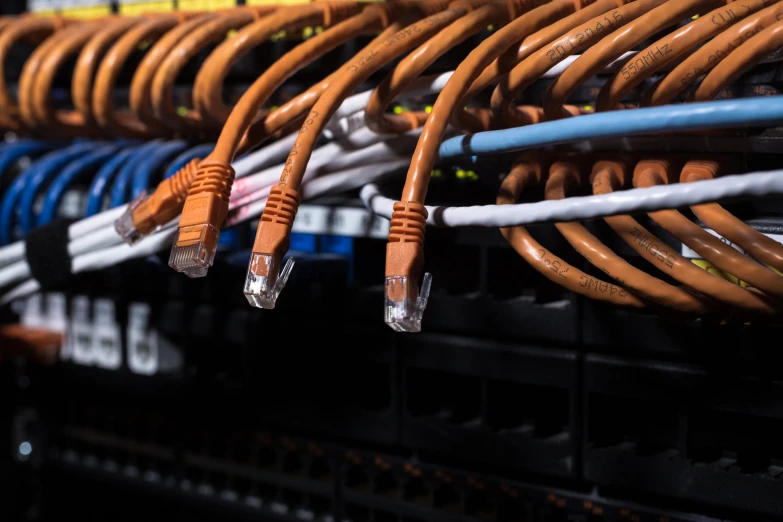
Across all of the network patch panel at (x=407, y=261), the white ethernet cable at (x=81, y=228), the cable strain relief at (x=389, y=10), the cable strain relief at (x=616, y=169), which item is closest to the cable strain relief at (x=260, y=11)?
the network patch panel at (x=407, y=261)

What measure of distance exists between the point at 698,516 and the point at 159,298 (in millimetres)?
557

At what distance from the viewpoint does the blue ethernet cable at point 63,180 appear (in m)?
0.76

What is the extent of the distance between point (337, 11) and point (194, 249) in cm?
27

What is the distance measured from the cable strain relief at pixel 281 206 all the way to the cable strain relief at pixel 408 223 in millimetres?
70

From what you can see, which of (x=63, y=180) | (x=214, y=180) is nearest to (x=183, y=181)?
(x=214, y=180)

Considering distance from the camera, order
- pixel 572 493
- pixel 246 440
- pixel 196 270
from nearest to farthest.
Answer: pixel 196 270, pixel 572 493, pixel 246 440

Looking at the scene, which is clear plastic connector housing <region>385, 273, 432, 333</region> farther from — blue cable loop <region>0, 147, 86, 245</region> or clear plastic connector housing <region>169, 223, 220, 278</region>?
blue cable loop <region>0, 147, 86, 245</region>

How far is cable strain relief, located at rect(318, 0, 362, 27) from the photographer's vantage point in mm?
634

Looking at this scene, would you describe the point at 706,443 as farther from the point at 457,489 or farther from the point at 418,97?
the point at 418,97

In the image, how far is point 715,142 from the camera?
529mm

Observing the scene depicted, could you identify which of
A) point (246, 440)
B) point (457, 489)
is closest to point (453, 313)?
point (457, 489)

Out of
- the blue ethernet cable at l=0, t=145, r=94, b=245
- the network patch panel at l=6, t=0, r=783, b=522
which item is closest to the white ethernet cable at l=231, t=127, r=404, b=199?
the network patch panel at l=6, t=0, r=783, b=522

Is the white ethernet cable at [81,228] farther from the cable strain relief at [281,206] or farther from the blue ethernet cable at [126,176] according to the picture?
the cable strain relief at [281,206]

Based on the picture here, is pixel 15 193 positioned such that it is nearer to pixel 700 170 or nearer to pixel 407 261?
pixel 407 261
